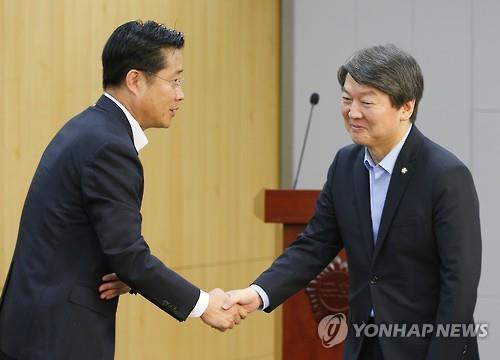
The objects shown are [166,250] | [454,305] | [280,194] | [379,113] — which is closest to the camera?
[454,305]

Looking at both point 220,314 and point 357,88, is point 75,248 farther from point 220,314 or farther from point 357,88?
point 357,88

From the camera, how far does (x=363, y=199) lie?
257 centimetres

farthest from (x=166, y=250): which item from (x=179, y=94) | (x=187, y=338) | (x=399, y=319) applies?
(x=399, y=319)

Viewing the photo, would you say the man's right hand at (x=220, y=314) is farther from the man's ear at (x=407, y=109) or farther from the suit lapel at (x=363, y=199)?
the man's ear at (x=407, y=109)

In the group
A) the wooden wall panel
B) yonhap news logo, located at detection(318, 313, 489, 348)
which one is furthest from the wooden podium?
yonhap news logo, located at detection(318, 313, 489, 348)

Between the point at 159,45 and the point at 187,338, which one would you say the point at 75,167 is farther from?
the point at 187,338

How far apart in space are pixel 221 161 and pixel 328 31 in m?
1.09

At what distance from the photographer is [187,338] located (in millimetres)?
5000

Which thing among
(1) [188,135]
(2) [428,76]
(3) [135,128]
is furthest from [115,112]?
(2) [428,76]

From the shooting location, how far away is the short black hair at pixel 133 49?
8.43ft

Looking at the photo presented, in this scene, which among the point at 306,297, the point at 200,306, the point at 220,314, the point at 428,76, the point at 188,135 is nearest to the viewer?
the point at 200,306

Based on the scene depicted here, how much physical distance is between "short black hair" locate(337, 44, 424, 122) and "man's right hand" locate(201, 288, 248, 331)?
2.75 feet

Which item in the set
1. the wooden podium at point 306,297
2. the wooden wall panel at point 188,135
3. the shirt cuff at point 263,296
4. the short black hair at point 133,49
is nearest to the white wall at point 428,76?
the wooden wall panel at point 188,135

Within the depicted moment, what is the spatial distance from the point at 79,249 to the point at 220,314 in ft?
2.07
